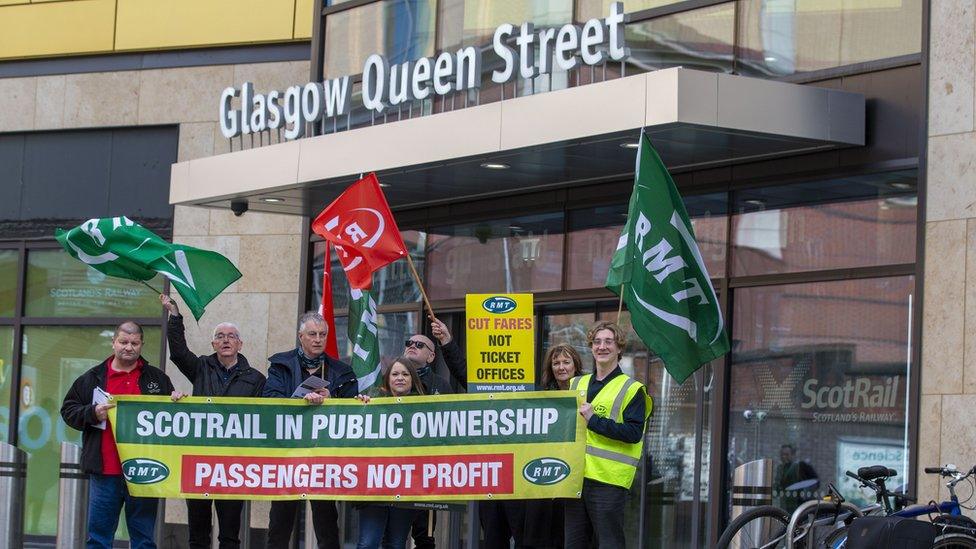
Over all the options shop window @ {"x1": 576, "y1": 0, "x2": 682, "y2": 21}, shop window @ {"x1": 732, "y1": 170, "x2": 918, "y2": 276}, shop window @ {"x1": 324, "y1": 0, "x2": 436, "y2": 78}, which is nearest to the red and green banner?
shop window @ {"x1": 732, "y1": 170, "x2": 918, "y2": 276}

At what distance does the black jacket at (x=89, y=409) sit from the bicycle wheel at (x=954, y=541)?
560 cm

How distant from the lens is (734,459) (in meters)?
13.6

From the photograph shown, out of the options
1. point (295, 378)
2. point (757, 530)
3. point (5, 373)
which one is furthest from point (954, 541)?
point (5, 373)

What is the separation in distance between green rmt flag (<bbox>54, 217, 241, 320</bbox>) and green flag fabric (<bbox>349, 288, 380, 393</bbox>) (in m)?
1.09

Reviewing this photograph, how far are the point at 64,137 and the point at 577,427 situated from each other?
10.8 metres

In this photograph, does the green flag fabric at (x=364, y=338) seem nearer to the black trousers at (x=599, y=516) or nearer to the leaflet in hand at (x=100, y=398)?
the leaflet in hand at (x=100, y=398)

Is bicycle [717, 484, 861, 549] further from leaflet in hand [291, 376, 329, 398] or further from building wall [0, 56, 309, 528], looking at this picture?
building wall [0, 56, 309, 528]

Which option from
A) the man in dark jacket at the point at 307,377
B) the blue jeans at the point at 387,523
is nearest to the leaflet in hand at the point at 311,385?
the man in dark jacket at the point at 307,377

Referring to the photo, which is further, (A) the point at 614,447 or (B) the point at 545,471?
(B) the point at 545,471

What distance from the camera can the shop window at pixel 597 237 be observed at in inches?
548

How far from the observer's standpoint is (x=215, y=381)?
40.0ft

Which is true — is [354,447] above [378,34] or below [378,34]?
below

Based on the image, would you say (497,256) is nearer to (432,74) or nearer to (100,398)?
(432,74)

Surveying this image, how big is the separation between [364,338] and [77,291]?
6870mm
